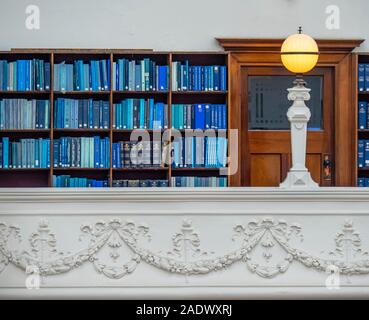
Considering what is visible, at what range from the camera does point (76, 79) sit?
906cm

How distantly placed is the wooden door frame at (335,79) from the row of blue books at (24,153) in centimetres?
165

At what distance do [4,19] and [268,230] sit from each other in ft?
13.9

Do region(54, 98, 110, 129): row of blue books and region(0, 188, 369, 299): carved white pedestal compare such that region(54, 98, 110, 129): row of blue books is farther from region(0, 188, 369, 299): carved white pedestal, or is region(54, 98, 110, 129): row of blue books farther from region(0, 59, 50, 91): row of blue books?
region(0, 188, 369, 299): carved white pedestal

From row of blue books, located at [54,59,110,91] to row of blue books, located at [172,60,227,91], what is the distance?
60 centimetres

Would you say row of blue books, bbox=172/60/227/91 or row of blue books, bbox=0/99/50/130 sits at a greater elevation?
row of blue books, bbox=172/60/227/91

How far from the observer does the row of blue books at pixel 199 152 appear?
9.23 meters

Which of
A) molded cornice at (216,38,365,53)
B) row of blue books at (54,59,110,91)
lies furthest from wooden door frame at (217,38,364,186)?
row of blue books at (54,59,110,91)

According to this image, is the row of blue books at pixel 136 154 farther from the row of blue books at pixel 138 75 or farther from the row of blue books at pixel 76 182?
the row of blue books at pixel 138 75

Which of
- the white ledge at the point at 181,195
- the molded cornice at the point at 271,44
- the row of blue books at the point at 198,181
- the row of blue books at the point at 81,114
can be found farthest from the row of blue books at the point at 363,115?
the white ledge at the point at 181,195

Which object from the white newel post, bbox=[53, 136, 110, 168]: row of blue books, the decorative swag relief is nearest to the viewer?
the decorative swag relief

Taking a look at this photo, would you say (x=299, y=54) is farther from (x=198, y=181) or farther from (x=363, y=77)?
(x=198, y=181)

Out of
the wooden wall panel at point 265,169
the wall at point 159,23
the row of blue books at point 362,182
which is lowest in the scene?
the row of blue books at point 362,182

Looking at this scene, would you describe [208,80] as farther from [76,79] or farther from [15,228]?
[15,228]

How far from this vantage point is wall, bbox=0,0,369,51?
31.0 ft
